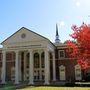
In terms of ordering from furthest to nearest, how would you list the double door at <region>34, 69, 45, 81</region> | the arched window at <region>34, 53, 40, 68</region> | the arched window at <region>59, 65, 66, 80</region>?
1. the arched window at <region>34, 53, 40, 68</region>
2. the arched window at <region>59, 65, 66, 80</region>
3. the double door at <region>34, 69, 45, 81</region>

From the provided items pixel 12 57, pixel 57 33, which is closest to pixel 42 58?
pixel 12 57

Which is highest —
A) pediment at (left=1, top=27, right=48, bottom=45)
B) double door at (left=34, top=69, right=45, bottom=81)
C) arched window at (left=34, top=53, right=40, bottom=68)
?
pediment at (left=1, top=27, right=48, bottom=45)

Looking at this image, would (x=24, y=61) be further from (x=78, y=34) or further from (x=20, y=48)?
(x=78, y=34)

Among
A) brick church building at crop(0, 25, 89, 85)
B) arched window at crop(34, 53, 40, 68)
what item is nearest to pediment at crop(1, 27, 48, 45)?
brick church building at crop(0, 25, 89, 85)

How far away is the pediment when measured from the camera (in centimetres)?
4556

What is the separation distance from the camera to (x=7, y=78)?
178ft

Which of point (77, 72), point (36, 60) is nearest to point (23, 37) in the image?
point (36, 60)

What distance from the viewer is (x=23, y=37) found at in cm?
4641

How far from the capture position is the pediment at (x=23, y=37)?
45562 millimetres

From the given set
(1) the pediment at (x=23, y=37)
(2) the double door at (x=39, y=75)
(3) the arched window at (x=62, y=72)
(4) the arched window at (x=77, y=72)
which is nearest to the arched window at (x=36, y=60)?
(2) the double door at (x=39, y=75)

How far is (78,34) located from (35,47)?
20.6 metres

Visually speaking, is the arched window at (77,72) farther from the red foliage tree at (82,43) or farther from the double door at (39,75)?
the red foliage tree at (82,43)

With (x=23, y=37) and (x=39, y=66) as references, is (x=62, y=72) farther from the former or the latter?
(x=23, y=37)

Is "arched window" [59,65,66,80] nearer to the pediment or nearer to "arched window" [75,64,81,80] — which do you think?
"arched window" [75,64,81,80]
